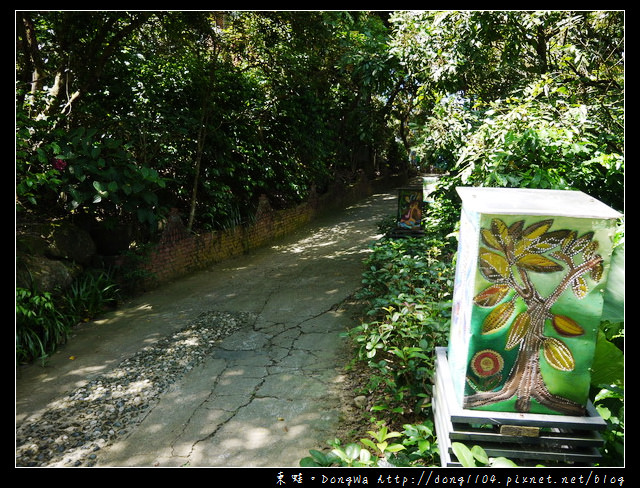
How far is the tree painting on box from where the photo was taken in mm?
2166

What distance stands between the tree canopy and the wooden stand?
7.90 ft

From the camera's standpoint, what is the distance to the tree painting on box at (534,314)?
7.11 ft

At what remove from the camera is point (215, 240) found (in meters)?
8.37

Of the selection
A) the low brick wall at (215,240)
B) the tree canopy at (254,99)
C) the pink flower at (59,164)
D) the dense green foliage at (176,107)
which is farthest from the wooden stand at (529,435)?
the low brick wall at (215,240)

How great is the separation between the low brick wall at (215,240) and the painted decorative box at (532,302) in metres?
5.56

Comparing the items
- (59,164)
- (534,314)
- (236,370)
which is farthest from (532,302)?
(59,164)

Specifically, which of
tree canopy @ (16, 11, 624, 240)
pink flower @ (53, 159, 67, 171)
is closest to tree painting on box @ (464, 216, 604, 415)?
tree canopy @ (16, 11, 624, 240)

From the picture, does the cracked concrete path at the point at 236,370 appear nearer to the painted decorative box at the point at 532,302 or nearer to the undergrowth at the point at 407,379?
the undergrowth at the point at 407,379

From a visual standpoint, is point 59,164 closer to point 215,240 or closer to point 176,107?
point 176,107

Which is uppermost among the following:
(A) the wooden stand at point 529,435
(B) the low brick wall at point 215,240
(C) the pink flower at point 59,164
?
(C) the pink flower at point 59,164

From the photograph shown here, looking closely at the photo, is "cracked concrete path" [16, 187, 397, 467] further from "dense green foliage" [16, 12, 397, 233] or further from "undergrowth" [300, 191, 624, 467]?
"dense green foliage" [16, 12, 397, 233]

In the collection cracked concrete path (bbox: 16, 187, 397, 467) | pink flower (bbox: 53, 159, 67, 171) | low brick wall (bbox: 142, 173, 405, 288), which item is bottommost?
cracked concrete path (bbox: 16, 187, 397, 467)

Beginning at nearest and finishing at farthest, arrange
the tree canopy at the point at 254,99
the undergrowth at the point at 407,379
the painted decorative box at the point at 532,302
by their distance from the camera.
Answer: the painted decorative box at the point at 532,302
the undergrowth at the point at 407,379
the tree canopy at the point at 254,99

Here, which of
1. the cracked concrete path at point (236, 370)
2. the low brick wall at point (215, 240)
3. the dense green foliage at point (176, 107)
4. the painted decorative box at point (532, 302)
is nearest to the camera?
the painted decorative box at point (532, 302)
